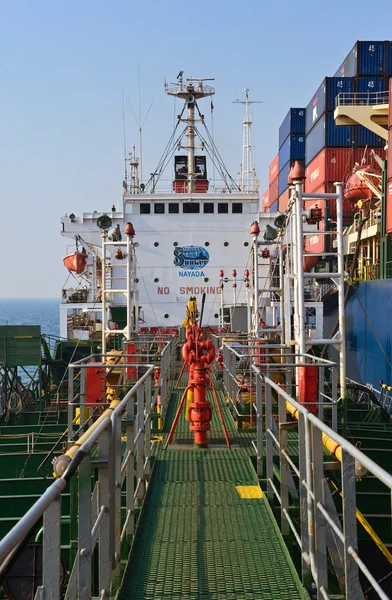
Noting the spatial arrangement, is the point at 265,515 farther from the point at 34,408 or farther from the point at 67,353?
the point at 67,353

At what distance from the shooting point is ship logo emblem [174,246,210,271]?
80.0ft

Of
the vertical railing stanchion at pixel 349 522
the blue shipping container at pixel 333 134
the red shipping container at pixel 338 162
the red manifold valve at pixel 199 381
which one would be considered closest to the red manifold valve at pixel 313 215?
the red manifold valve at pixel 199 381

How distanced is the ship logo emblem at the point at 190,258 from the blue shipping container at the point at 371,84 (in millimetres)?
11339

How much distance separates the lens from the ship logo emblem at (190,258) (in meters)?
24.4

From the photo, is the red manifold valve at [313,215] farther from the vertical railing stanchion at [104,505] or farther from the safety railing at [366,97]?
the safety railing at [366,97]

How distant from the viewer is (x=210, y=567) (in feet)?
14.3

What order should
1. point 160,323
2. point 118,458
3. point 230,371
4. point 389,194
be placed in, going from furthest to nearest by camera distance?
point 160,323 → point 389,194 → point 230,371 → point 118,458

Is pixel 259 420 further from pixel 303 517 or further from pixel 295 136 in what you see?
pixel 295 136

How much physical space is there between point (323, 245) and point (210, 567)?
80.7 feet

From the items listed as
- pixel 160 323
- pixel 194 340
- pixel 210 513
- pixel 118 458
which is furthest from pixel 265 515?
pixel 160 323

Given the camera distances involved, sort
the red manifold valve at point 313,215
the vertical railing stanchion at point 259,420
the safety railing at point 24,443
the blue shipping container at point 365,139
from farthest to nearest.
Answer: the blue shipping container at point 365,139
the safety railing at point 24,443
the red manifold valve at point 313,215
the vertical railing stanchion at point 259,420

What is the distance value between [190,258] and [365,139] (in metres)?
10.9

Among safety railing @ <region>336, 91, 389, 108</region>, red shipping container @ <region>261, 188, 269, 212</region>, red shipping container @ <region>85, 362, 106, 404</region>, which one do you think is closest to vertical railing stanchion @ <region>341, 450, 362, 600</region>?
red shipping container @ <region>85, 362, 106, 404</region>

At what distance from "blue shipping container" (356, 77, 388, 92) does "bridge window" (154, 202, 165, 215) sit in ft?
36.3
